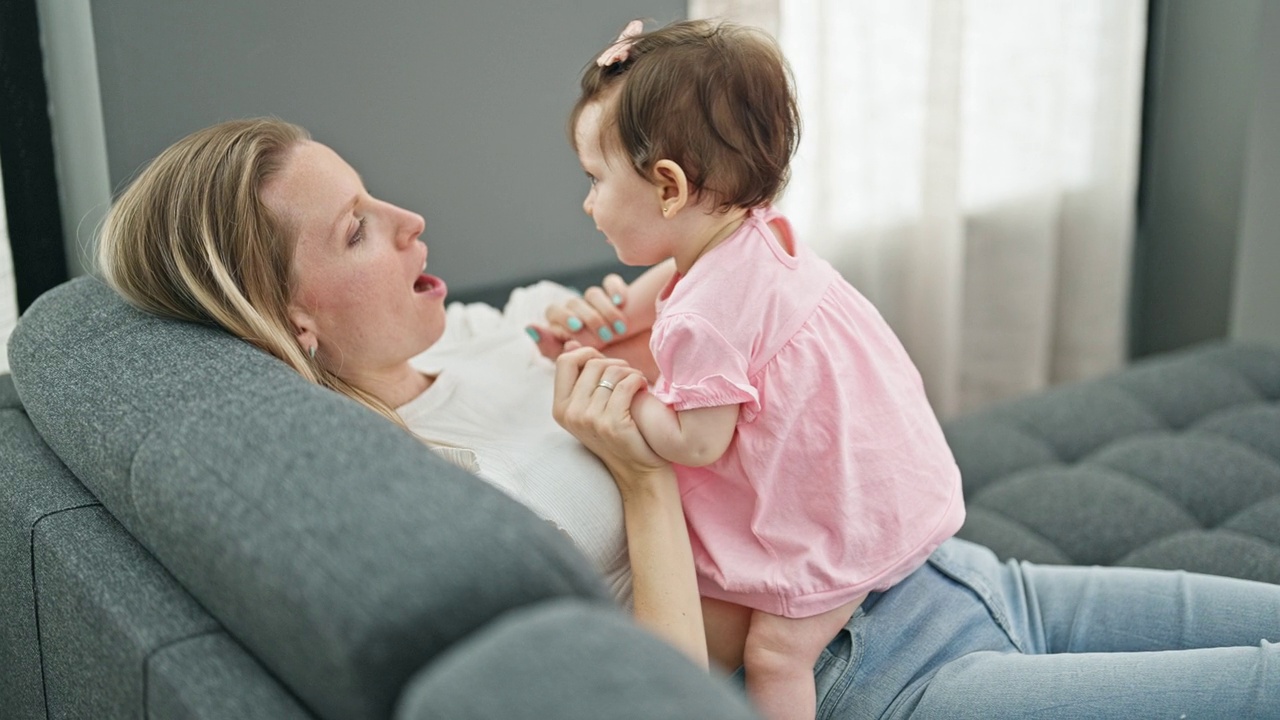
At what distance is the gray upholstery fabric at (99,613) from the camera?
2.77 feet

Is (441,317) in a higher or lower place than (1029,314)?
higher

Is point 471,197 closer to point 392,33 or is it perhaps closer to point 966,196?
point 392,33

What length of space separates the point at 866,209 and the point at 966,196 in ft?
1.15

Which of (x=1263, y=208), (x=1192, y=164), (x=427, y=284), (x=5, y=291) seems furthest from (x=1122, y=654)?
(x=1192, y=164)

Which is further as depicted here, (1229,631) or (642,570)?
(1229,631)

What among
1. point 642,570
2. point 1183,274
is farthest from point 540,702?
point 1183,274

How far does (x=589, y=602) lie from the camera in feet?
2.43

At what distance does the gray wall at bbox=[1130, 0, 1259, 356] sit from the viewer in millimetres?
2838

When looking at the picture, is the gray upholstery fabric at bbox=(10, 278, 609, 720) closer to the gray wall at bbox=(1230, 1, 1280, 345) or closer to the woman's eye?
the woman's eye

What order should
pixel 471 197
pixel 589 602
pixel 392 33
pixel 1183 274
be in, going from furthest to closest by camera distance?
1. pixel 1183 274
2. pixel 471 197
3. pixel 392 33
4. pixel 589 602

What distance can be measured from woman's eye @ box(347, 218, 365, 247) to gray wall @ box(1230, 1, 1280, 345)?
85.1 inches

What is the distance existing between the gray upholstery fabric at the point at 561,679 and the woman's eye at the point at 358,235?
62 centimetres

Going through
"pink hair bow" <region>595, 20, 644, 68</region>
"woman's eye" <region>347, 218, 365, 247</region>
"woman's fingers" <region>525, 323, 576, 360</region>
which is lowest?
"woman's fingers" <region>525, 323, 576, 360</region>

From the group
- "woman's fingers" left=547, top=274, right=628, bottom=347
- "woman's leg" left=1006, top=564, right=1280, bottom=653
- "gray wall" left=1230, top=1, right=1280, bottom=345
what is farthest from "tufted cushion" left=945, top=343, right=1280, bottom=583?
"woman's fingers" left=547, top=274, right=628, bottom=347
